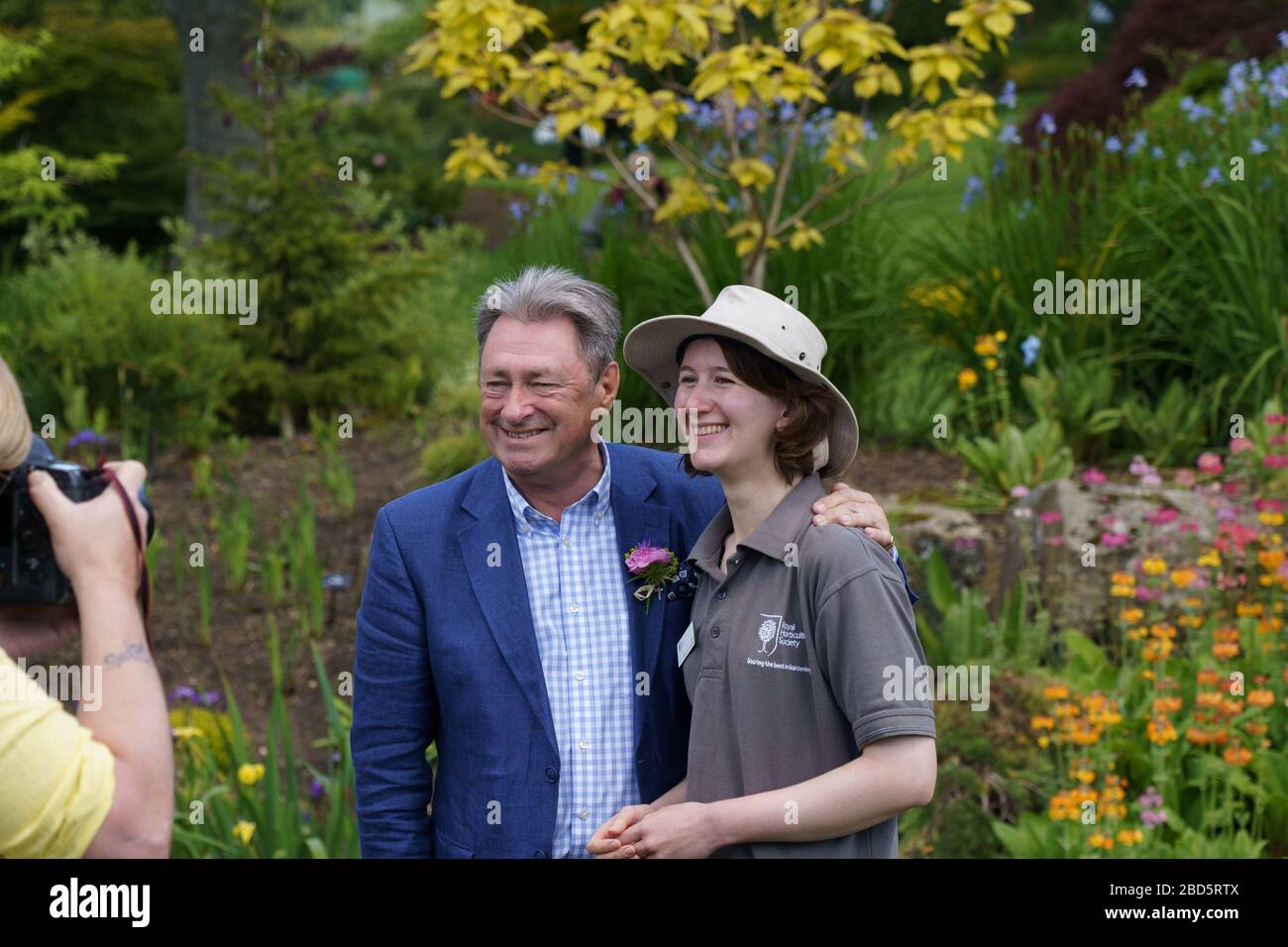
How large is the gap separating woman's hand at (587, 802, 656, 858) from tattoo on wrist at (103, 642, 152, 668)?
770 millimetres

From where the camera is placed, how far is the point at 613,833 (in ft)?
6.84

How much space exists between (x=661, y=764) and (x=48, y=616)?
1011mm

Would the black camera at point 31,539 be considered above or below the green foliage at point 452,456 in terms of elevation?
below

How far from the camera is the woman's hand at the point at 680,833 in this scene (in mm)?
1993

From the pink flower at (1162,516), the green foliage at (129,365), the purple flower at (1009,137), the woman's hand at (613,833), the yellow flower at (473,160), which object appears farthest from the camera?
the green foliage at (129,365)

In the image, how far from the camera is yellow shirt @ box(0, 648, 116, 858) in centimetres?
150

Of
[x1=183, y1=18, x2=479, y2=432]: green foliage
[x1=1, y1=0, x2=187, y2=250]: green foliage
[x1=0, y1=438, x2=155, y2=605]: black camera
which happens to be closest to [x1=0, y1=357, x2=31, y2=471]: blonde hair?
[x1=0, y1=438, x2=155, y2=605]: black camera

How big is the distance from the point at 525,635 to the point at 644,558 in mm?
247

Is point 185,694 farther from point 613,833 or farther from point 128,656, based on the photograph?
point 128,656

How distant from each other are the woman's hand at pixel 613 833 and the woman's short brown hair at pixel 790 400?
59cm

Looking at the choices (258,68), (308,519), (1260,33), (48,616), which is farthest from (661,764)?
(1260,33)

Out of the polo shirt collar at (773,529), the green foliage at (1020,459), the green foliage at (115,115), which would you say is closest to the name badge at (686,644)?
the polo shirt collar at (773,529)

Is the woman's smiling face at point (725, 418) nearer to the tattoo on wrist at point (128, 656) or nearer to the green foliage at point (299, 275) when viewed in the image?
the tattoo on wrist at point (128, 656)

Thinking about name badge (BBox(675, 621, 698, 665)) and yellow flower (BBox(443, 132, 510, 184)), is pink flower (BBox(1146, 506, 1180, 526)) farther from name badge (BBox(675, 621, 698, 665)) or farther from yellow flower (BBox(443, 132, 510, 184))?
yellow flower (BBox(443, 132, 510, 184))
